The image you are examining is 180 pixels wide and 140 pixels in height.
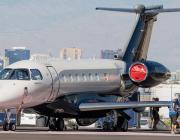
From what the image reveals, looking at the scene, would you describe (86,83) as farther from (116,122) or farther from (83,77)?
(116,122)

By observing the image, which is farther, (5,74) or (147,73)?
(147,73)

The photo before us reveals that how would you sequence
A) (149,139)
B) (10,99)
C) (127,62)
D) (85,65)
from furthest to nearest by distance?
1. (127,62)
2. (85,65)
3. (10,99)
4. (149,139)

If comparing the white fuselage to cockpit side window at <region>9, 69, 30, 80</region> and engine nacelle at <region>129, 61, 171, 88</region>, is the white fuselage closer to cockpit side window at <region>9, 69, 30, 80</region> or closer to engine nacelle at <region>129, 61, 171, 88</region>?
cockpit side window at <region>9, 69, 30, 80</region>

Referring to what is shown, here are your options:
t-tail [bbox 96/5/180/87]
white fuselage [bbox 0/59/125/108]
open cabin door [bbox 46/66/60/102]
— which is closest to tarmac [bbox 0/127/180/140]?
white fuselage [bbox 0/59/125/108]

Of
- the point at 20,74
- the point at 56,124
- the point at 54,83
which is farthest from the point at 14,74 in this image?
the point at 56,124

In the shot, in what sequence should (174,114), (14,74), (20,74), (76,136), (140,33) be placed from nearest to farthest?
(76,136) < (174,114) < (14,74) < (20,74) < (140,33)

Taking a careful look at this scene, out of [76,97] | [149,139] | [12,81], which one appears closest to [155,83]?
[76,97]

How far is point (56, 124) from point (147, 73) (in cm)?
644

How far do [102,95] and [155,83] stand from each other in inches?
133

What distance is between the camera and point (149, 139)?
24.7 m

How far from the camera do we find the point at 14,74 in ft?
112

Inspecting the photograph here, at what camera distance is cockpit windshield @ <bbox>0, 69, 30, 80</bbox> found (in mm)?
33969

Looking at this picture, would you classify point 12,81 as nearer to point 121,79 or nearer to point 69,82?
point 69,82

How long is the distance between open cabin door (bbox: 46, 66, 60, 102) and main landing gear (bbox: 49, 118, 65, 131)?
156cm
